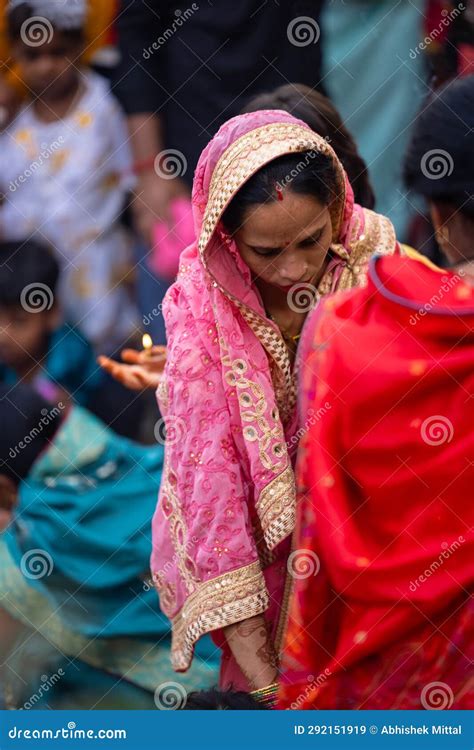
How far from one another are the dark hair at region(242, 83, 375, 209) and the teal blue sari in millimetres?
1234

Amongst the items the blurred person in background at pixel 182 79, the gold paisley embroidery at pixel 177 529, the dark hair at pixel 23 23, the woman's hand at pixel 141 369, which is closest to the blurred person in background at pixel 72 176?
the dark hair at pixel 23 23

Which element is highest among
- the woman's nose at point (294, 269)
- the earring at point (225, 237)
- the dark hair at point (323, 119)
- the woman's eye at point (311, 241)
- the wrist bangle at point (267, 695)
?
the dark hair at point (323, 119)

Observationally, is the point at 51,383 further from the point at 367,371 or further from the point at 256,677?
the point at 367,371

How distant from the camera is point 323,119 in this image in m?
3.83

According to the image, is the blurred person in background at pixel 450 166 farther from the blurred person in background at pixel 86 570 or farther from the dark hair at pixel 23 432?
the dark hair at pixel 23 432

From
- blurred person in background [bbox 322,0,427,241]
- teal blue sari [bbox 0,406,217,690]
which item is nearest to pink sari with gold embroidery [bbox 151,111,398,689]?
teal blue sari [bbox 0,406,217,690]

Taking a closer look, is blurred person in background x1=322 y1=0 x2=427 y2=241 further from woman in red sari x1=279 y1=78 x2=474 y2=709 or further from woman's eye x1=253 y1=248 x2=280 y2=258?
woman in red sari x1=279 y1=78 x2=474 y2=709

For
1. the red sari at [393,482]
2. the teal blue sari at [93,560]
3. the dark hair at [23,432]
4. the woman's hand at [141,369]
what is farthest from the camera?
the dark hair at [23,432]

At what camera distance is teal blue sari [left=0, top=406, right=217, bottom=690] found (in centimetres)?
467

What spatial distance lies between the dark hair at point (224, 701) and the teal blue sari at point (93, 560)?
1467mm

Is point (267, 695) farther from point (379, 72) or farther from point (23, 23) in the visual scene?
point (23, 23)

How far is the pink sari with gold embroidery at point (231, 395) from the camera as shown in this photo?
10.8 feet
